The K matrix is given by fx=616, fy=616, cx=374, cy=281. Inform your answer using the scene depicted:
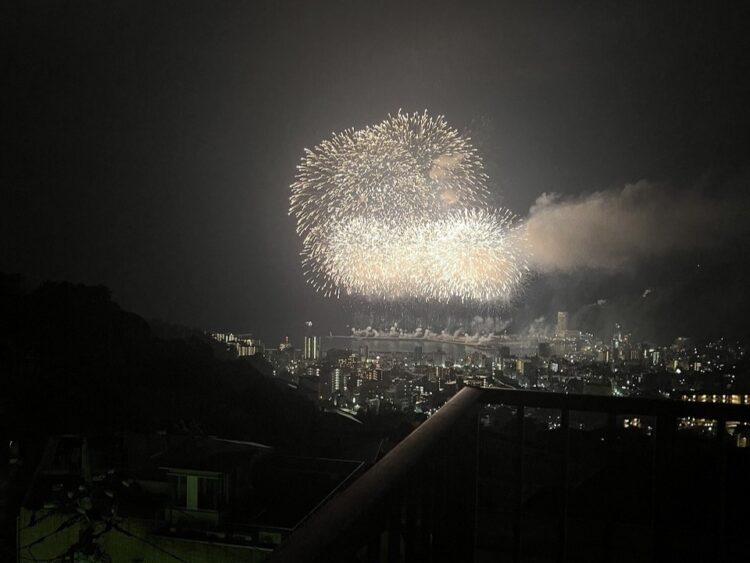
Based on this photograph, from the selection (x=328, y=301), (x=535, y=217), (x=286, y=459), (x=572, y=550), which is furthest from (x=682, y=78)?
(x=328, y=301)

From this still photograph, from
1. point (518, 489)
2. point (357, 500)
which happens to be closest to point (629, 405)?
point (518, 489)

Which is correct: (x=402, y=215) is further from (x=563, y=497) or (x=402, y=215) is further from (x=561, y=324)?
(x=561, y=324)

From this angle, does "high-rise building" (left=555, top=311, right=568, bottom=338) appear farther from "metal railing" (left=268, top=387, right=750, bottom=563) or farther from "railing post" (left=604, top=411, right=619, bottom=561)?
"metal railing" (left=268, top=387, right=750, bottom=563)

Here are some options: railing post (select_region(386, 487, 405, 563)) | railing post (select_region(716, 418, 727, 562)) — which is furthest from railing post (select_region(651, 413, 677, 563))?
railing post (select_region(386, 487, 405, 563))

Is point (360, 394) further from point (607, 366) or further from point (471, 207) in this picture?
point (471, 207)

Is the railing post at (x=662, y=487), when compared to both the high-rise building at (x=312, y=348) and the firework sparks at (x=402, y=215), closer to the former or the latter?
the firework sparks at (x=402, y=215)

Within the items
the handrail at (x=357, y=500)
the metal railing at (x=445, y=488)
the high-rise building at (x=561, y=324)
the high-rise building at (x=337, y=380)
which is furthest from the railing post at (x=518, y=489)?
the high-rise building at (x=561, y=324)
